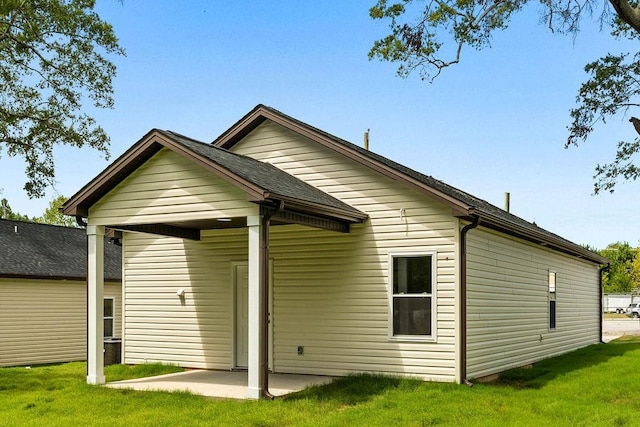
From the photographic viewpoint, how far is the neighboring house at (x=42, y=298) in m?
20.2

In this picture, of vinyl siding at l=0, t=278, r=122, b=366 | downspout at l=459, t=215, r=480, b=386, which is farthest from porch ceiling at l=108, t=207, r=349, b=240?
vinyl siding at l=0, t=278, r=122, b=366

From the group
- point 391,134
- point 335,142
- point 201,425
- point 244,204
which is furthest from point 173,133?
point 391,134

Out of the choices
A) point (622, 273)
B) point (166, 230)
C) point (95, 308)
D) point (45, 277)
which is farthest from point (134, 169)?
point (622, 273)

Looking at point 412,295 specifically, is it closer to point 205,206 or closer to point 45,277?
point 205,206

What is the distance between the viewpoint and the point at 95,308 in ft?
43.9

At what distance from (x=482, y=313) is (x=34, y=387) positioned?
28.9 feet

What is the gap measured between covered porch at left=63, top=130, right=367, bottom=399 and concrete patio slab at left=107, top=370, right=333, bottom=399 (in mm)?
40

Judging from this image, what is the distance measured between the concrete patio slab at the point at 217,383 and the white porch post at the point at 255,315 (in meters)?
0.53

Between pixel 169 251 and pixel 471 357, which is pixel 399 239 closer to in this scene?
pixel 471 357

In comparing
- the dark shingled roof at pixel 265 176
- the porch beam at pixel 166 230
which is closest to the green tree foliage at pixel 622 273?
the porch beam at pixel 166 230

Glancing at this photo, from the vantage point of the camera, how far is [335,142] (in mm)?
14164

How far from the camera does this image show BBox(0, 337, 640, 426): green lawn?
9820 mm

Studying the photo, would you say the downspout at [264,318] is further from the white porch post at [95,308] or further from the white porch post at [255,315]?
the white porch post at [95,308]

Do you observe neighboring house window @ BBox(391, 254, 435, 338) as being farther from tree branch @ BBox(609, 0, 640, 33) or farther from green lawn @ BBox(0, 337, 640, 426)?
tree branch @ BBox(609, 0, 640, 33)
